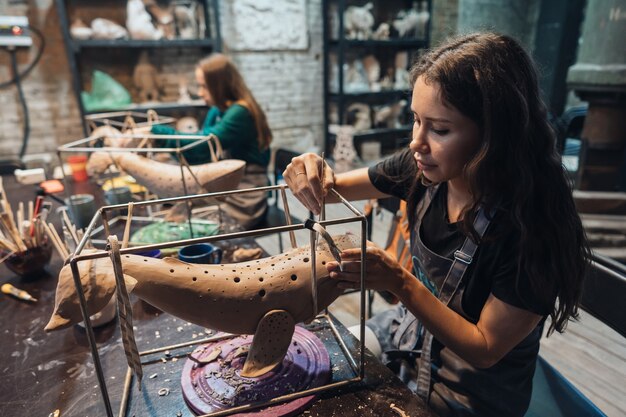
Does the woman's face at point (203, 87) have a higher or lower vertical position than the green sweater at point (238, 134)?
higher

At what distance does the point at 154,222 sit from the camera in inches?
57.8

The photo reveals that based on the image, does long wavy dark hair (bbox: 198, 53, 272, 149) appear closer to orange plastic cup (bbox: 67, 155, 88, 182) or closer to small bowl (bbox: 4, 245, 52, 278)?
orange plastic cup (bbox: 67, 155, 88, 182)

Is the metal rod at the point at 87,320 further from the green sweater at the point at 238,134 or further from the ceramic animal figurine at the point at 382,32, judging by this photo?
the ceramic animal figurine at the point at 382,32

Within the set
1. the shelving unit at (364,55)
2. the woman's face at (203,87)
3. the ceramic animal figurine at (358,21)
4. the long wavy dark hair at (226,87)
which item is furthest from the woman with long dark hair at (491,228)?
the ceramic animal figurine at (358,21)

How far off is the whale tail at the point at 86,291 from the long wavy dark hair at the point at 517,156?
63 cm

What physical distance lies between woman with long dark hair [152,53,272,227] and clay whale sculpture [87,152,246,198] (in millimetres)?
756

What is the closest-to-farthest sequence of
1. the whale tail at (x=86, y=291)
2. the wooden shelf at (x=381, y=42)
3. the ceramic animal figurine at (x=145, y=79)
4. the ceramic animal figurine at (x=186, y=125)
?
the whale tail at (x=86, y=291) < the ceramic animal figurine at (x=145, y=79) < the ceramic animal figurine at (x=186, y=125) < the wooden shelf at (x=381, y=42)

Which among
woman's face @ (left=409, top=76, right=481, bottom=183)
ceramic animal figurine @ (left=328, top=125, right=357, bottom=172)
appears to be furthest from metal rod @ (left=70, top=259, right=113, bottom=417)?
ceramic animal figurine @ (left=328, top=125, right=357, bottom=172)

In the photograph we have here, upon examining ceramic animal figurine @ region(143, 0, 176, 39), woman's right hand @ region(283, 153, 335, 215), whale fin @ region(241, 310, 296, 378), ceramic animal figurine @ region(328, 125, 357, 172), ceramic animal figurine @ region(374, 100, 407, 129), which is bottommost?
ceramic animal figurine @ region(328, 125, 357, 172)

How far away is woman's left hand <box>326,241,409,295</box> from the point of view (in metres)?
0.68

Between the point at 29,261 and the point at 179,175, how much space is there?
450 millimetres

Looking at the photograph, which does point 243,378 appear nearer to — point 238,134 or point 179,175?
point 179,175

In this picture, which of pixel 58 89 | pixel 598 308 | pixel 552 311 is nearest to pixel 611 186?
pixel 598 308

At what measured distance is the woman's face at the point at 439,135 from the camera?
2.43ft
